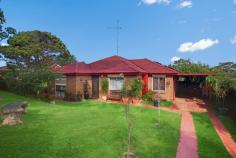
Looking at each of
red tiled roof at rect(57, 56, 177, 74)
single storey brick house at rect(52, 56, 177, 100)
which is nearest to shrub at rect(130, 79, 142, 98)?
single storey brick house at rect(52, 56, 177, 100)

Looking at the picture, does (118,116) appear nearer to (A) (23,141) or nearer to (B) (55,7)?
(A) (23,141)

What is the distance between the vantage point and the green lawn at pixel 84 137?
9945 millimetres

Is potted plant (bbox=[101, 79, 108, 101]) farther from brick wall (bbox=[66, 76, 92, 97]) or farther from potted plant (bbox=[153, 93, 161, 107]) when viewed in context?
potted plant (bbox=[153, 93, 161, 107])

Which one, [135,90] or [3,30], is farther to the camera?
[3,30]

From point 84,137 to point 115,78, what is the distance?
1492 centimetres

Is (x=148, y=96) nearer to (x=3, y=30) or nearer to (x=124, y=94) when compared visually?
(x=124, y=94)

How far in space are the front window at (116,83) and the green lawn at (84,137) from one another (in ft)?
29.6

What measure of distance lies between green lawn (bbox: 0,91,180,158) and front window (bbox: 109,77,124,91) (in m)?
9.01

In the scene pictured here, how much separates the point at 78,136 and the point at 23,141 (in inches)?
95.6

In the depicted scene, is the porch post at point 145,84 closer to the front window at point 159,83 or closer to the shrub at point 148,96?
the shrub at point 148,96

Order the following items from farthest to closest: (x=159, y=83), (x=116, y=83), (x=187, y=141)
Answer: (x=159, y=83) < (x=116, y=83) < (x=187, y=141)

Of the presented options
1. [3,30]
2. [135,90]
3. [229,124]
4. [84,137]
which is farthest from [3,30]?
[229,124]

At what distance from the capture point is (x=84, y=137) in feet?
38.6

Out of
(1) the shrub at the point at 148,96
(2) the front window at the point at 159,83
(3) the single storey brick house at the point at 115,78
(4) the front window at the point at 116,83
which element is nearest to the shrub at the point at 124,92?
(3) the single storey brick house at the point at 115,78
